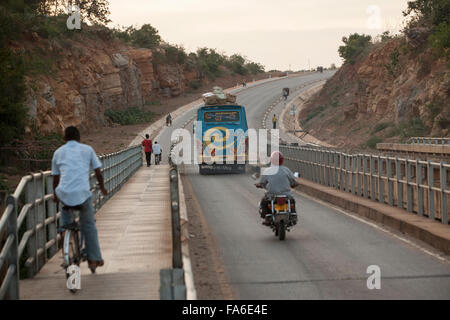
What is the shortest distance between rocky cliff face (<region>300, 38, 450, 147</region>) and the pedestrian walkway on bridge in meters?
37.6

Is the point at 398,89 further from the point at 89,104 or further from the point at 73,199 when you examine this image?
the point at 73,199

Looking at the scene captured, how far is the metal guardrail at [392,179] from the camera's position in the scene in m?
15.6

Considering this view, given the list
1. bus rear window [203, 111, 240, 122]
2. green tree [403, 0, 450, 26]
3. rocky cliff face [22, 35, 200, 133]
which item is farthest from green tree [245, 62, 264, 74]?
bus rear window [203, 111, 240, 122]

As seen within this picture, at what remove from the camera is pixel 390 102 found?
7025 centimetres

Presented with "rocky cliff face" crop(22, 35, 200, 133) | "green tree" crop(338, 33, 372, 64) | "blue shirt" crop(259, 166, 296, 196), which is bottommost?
"blue shirt" crop(259, 166, 296, 196)

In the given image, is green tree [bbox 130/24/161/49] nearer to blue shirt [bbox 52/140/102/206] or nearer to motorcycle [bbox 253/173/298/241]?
motorcycle [bbox 253/173/298/241]

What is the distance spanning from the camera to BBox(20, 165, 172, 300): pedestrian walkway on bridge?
916 centimetres

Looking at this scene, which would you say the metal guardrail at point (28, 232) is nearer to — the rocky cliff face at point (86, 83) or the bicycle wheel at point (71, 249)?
the bicycle wheel at point (71, 249)

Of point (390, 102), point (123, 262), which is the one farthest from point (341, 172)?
point (390, 102)

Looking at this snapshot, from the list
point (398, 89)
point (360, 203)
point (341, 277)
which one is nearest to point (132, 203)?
point (360, 203)

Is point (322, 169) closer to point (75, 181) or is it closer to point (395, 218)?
point (395, 218)

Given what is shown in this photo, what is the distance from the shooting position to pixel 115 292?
9102mm

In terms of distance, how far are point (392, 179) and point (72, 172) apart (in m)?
11.0
